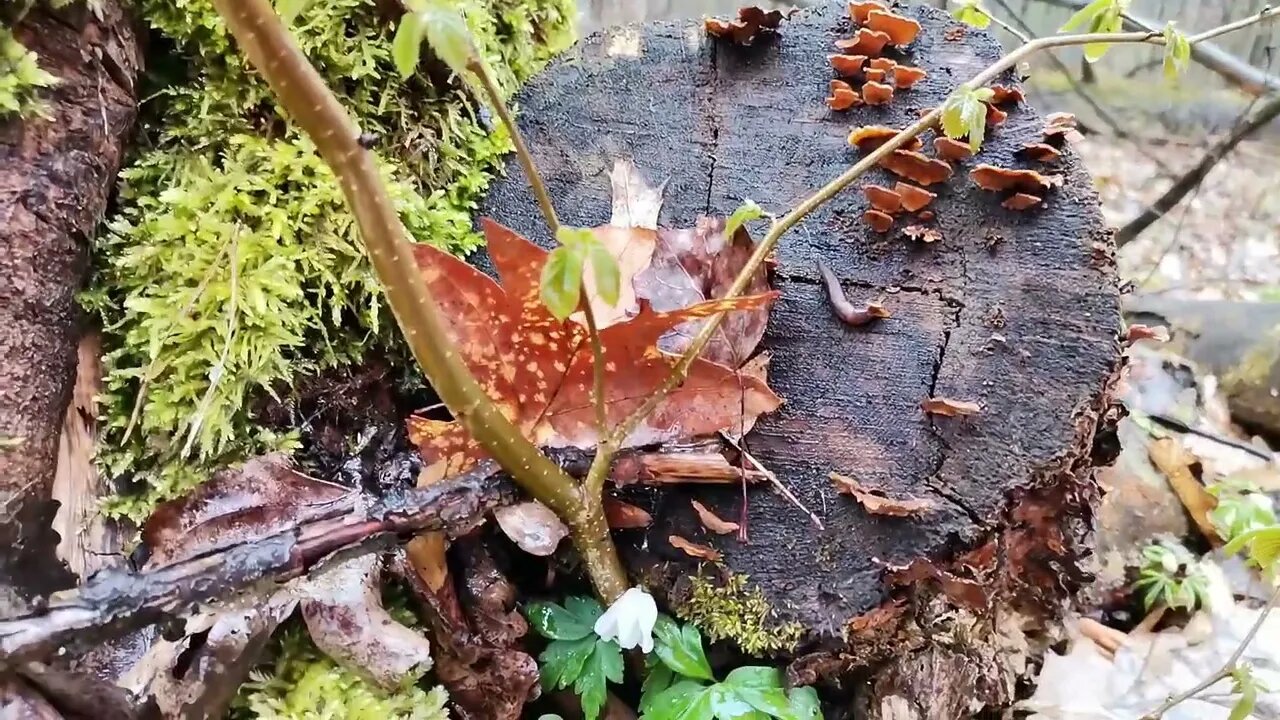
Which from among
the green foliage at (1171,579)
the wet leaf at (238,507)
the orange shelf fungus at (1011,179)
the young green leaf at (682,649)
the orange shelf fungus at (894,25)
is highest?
the orange shelf fungus at (894,25)

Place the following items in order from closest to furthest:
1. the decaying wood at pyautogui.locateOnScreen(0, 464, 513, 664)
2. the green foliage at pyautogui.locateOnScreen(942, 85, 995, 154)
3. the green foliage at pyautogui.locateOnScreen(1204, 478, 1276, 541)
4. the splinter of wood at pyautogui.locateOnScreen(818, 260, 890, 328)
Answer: the decaying wood at pyautogui.locateOnScreen(0, 464, 513, 664) → the green foliage at pyautogui.locateOnScreen(942, 85, 995, 154) → the splinter of wood at pyautogui.locateOnScreen(818, 260, 890, 328) → the green foliage at pyautogui.locateOnScreen(1204, 478, 1276, 541)

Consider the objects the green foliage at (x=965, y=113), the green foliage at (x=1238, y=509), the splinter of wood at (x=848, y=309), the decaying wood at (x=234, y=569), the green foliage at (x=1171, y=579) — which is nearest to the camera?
the decaying wood at (x=234, y=569)

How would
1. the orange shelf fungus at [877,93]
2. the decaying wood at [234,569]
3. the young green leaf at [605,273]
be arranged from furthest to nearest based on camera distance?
the orange shelf fungus at [877,93] → the decaying wood at [234,569] → the young green leaf at [605,273]

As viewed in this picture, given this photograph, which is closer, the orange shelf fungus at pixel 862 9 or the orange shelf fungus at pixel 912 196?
the orange shelf fungus at pixel 912 196

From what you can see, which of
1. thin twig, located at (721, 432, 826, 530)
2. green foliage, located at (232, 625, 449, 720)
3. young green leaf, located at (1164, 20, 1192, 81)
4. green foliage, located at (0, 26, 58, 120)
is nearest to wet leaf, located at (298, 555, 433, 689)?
green foliage, located at (232, 625, 449, 720)

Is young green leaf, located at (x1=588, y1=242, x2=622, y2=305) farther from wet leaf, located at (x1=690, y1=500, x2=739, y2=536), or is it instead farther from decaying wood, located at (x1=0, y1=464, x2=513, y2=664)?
wet leaf, located at (x1=690, y1=500, x2=739, y2=536)

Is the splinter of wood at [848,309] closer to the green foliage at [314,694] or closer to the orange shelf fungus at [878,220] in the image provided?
the orange shelf fungus at [878,220]

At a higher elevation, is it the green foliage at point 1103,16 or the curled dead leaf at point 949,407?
the green foliage at point 1103,16

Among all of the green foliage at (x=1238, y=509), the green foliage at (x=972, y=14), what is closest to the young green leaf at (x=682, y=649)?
the green foliage at (x=972, y=14)
